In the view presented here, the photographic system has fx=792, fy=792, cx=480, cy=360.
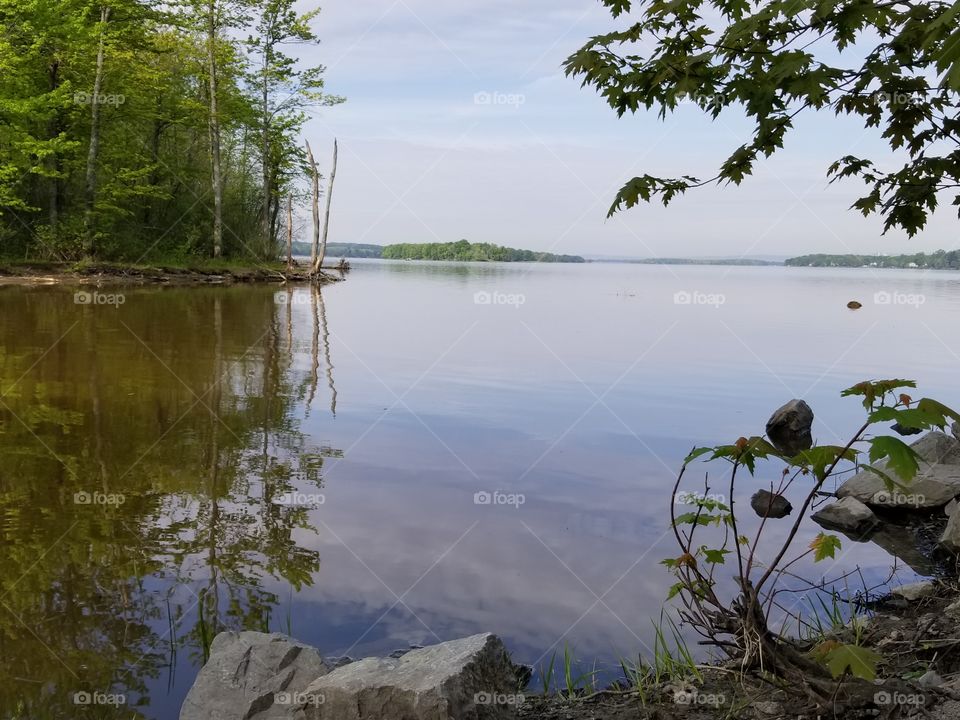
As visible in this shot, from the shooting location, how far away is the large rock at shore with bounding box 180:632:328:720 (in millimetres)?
3646

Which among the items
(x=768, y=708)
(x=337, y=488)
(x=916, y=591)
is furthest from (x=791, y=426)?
(x=768, y=708)

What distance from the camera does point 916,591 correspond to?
210 inches

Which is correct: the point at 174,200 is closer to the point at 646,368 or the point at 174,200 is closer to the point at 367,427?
the point at 646,368

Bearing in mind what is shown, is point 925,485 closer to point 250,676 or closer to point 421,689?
point 421,689

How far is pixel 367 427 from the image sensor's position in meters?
9.83

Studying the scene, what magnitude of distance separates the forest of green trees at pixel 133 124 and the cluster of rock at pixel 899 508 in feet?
103

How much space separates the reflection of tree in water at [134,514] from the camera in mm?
4285

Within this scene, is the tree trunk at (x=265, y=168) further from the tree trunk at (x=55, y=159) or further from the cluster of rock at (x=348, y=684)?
the cluster of rock at (x=348, y=684)

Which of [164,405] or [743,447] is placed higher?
[743,447]

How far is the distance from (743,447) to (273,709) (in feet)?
8.02

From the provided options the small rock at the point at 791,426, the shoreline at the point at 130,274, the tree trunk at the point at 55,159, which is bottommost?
the small rock at the point at 791,426

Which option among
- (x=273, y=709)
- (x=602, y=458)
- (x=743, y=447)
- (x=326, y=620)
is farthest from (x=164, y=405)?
(x=743, y=447)

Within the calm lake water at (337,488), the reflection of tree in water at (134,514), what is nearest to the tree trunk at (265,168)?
the calm lake water at (337,488)

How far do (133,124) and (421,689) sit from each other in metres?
41.0
